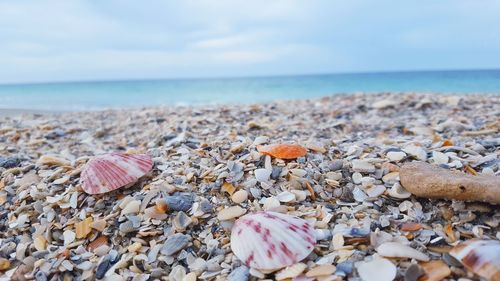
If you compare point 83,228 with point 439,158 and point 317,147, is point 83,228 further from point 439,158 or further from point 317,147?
point 439,158

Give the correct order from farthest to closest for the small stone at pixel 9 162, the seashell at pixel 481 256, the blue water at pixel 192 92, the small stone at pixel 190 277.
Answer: the blue water at pixel 192 92, the small stone at pixel 9 162, the small stone at pixel 190 277, the seashell at pixel 481 256

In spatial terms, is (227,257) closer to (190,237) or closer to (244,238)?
(244,238)

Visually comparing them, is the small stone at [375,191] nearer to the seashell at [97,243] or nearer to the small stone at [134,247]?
the small stone at [134,247]

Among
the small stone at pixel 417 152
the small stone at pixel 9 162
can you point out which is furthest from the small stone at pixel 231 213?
the small stone at pixel 9 162

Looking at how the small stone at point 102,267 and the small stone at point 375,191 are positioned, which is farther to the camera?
the small stone at point 375,191

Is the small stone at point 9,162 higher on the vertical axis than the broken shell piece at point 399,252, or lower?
higher

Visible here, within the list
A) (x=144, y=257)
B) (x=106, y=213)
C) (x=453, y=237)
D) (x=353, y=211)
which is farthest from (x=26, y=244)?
(x=453, y=237)
